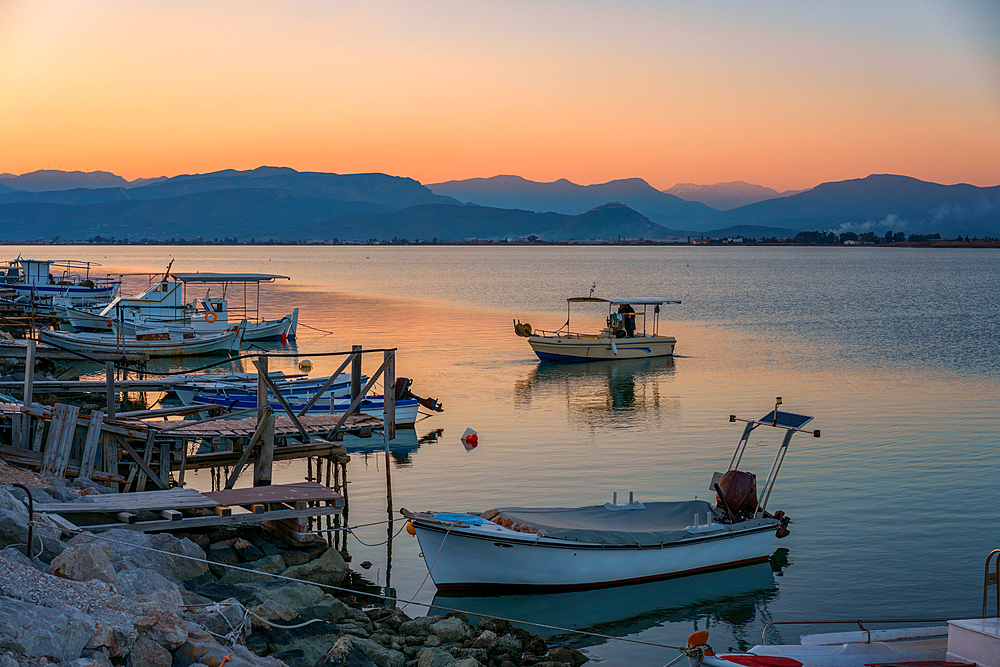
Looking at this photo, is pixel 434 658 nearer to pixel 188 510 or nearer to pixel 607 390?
pixel 188 510

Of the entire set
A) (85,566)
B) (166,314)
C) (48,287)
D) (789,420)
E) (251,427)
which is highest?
(48,287)

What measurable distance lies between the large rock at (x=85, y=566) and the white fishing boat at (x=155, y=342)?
29538 mm

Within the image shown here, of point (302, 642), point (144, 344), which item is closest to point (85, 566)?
point (302, 642)

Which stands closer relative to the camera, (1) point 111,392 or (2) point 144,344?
(1) point 111,392

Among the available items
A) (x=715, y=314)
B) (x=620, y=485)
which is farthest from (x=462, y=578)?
(x=715, y=314)

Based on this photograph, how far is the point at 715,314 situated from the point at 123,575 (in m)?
65.7

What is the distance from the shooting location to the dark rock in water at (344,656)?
32.3ft

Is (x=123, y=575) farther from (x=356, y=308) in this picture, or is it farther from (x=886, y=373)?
(x=356, y=308)

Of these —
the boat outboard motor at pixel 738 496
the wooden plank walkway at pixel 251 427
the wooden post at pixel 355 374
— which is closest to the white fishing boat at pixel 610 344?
the wooden post at pixel 355 374

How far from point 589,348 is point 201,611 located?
33.6m

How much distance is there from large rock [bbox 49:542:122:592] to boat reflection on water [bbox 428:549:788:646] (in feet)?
18.9

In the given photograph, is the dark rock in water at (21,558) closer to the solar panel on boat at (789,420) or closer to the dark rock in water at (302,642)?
the dark rock in water at (302,642)

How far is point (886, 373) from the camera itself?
39750 millimetres

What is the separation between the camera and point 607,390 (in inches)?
1436
